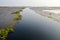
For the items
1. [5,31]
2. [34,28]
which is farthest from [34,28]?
[5,31]

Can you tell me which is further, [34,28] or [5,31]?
[34,28]

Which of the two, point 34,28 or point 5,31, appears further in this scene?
point 34,28

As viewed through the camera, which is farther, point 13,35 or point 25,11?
point 25,11

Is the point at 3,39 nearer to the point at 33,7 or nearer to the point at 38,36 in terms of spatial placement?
the point at 38,36

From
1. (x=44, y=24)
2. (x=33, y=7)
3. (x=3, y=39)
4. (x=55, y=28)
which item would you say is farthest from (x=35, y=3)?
(x=3, y=39)

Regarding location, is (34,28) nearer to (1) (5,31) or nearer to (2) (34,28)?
(2) (34,28)
